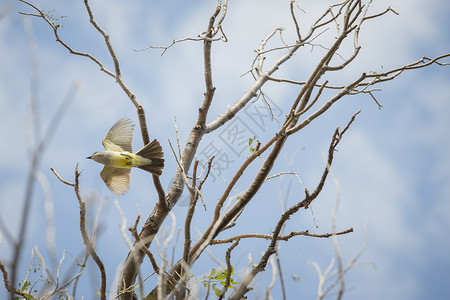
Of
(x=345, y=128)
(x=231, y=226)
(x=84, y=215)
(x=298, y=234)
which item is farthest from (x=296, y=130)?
(x=84, y=215)

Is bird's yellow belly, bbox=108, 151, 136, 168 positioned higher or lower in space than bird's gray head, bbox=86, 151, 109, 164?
higher

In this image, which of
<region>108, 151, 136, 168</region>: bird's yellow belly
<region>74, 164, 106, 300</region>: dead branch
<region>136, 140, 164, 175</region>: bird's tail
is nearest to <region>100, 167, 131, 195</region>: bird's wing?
<region>108, 151, 136, 168</region>: bird's yellow belly

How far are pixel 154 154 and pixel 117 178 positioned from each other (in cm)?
65

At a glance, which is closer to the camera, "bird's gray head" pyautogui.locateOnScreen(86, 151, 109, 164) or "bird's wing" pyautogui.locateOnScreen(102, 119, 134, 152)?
"bird's gray head" pyautogui.locateOnScreen(86, 151, 109, 164)

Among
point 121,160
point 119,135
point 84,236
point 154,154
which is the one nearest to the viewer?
point 84,236

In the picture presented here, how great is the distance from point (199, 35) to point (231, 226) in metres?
1.48

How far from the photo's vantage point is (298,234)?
8.86ft

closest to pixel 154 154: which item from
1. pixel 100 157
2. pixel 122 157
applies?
pixel 122 157

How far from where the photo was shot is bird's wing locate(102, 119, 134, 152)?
159 inches

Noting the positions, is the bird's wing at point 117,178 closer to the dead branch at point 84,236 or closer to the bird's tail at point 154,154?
the bird's tail at point 154,154

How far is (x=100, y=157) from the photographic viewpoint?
379 centimetres

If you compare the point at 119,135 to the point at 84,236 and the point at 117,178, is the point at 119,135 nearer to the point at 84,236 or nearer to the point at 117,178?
the point at 117,178

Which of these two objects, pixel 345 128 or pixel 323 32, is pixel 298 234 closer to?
pixel 345 128

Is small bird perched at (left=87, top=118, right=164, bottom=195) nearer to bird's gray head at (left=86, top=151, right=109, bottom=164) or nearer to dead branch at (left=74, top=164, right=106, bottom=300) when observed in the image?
bird's gray head at (left=86, top=151, right=109, bottom=164)
